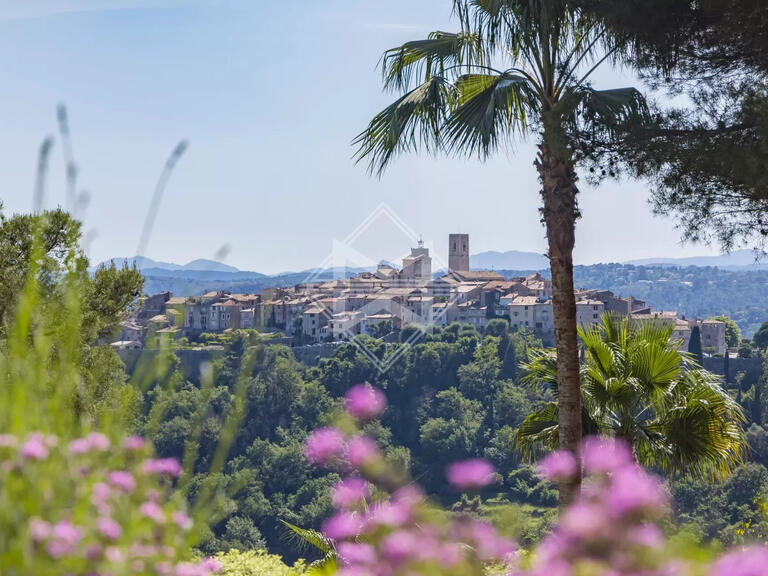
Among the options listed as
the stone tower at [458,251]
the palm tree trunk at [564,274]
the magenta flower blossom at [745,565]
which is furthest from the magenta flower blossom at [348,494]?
the stone tower at [458,251]

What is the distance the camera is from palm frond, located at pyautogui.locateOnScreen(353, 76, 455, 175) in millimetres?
4551

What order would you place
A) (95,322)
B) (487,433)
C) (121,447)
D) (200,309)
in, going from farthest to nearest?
(200,309), (487,433), (95,322), (121,447)

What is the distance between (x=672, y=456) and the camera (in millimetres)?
4562

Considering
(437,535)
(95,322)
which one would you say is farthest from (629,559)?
(95,322)

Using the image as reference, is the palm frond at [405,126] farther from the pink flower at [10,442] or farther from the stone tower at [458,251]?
the stone tower at [458,251]

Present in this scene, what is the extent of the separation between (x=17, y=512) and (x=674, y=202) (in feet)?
13.2

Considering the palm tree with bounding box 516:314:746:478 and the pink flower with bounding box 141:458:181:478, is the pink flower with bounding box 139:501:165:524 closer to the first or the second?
the pink flower with bounding box 141:458:181:478

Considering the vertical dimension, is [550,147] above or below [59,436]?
above

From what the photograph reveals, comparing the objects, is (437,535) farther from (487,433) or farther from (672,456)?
(487,433)

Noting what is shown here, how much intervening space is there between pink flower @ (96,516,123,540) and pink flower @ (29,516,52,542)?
0.18ft

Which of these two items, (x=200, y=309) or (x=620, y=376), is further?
(x=200, y=309)

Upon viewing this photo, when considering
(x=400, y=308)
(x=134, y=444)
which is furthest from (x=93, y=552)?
(x=400, y=308)

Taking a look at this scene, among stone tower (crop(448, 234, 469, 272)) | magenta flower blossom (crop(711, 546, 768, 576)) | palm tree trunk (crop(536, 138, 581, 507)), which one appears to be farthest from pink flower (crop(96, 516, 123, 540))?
stone tower (crop(448, 234, 469, 272))

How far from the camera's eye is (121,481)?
1.12 metres
